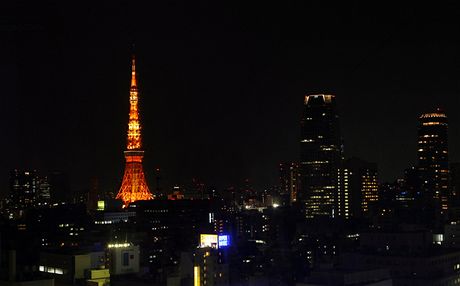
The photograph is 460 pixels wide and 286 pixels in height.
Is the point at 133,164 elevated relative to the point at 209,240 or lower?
elevated

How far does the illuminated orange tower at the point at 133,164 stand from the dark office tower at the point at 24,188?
2691 mm

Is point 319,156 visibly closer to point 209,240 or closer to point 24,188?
point 24,188

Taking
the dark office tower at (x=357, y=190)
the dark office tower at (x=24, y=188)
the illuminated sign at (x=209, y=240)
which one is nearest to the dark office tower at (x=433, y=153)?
the dark office tower at (x=357, y=190)

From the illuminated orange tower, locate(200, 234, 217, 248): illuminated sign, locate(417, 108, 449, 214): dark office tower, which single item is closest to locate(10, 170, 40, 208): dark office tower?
the illuminated orange tower

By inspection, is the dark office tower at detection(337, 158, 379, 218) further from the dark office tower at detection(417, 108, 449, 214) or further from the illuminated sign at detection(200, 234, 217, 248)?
the illuminated sign at detection(200, 234, 217, 248)

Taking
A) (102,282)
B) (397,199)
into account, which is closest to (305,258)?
(102,282)

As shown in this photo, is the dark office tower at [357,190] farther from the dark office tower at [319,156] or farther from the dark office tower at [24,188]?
the dark office tower at [24,188]

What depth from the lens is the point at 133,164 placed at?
2372cm

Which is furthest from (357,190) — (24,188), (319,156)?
(24,188)

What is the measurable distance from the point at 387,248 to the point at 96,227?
920 cm

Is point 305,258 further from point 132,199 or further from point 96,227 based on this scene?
point 132,199

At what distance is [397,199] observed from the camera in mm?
28656

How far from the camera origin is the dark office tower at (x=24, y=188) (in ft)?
75.4

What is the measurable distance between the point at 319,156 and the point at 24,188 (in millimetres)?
13907
